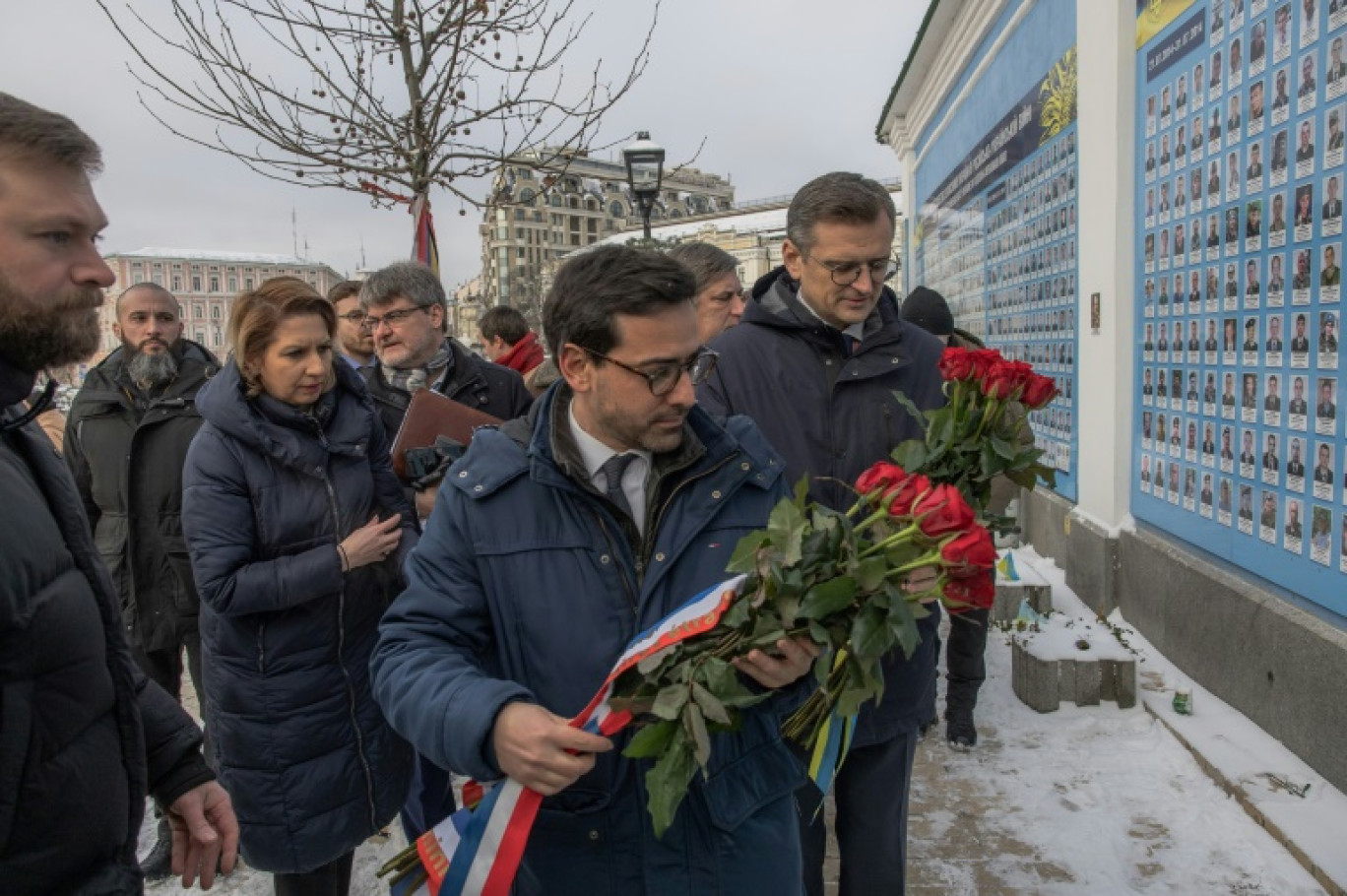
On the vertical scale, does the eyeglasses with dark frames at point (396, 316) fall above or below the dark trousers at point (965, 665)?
above

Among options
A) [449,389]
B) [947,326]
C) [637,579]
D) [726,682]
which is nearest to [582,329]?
[637,579]

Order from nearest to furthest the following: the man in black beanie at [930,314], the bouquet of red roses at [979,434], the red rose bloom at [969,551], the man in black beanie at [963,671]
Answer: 1. the red rose bloom at [969,551]
2. the bouquet of red roses at [979,434]
3. the man in black beanie at [963,671]
4. the man in black beanie at [930,314]

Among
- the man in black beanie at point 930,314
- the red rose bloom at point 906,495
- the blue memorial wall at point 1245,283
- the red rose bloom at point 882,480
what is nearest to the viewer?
the red rose bloom at point 906,495

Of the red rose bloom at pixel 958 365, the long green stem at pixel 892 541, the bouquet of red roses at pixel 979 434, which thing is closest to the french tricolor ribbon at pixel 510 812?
the long green stem at pixel 892 541

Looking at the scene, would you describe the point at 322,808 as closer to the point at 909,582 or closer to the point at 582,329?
the point at 582,329

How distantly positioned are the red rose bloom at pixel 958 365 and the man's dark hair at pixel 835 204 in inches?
26.5

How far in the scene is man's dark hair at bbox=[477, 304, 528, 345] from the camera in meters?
6.64

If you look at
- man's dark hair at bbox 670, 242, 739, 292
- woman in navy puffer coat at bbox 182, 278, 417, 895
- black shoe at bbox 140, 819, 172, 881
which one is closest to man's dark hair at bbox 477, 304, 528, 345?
man's dark hair at bbox 670, 242, 739, 292

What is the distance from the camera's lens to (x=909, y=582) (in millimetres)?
1695

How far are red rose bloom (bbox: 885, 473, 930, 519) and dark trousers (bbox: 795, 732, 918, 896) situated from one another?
1.18 m

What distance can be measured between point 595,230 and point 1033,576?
116 metres

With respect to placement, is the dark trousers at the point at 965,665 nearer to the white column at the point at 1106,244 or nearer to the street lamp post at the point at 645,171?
the white column at the point at 1106,244

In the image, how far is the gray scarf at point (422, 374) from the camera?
400 centimetres

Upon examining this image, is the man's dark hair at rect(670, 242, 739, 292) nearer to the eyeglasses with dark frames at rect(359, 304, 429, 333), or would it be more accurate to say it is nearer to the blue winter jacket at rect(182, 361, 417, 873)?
the eyeglasses with dark frames at rect(359, 304, 429, 333)
